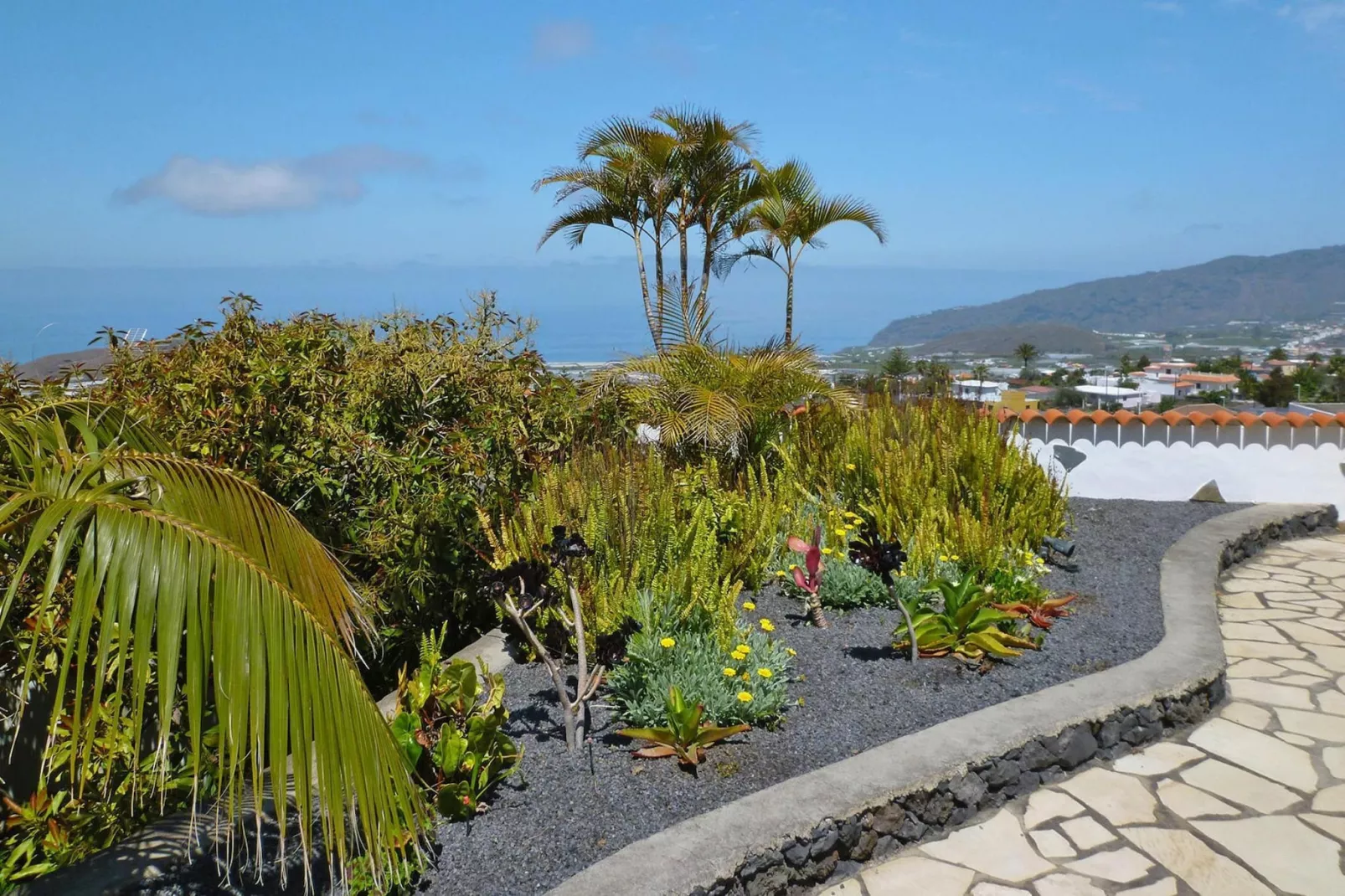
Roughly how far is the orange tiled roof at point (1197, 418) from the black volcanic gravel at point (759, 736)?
468 centimetres

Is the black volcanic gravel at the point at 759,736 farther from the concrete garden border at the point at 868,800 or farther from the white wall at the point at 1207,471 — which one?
the white wall at the point at 1207,471

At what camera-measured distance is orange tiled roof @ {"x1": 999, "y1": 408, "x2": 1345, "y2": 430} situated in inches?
357

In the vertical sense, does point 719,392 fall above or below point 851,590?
above

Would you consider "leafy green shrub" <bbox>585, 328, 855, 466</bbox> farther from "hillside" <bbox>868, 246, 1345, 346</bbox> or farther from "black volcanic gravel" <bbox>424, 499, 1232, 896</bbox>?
"hillside" <bbox>868, 246, 1345, 346</bbox>

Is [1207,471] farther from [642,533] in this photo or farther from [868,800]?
Answer: [868,800]

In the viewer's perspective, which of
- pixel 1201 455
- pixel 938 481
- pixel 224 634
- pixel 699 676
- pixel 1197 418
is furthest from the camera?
pixel 1197 418

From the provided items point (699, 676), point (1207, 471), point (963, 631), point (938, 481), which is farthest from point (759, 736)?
point (1207, 471)

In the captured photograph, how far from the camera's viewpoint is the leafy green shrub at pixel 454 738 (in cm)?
265

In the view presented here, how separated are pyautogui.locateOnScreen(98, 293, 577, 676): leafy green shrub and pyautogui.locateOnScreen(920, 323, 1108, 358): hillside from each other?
38572mm

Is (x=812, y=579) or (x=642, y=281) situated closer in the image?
(x=812, y=579)

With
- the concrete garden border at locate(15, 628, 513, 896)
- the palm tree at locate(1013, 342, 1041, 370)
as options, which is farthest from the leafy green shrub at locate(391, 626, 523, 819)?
the palm tree at locate(1013, 342, 1041, 370)

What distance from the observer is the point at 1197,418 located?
9.37 metres

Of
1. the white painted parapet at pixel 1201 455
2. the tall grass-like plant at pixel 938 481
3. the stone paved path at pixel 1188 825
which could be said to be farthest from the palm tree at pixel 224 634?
the white painted parapet at pixel 1201 455

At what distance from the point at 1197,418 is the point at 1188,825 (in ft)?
24.9
